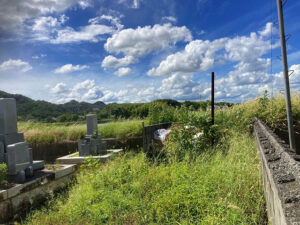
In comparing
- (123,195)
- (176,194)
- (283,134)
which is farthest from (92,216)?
(283,134)

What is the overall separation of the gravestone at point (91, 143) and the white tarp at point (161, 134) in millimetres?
1748

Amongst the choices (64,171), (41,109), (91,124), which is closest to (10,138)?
(64,171)

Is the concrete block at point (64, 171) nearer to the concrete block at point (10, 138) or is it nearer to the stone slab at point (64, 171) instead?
the stone slab at point (64, 171)

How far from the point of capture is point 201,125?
6.29m

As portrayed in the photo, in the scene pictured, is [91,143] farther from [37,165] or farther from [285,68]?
[285,68]

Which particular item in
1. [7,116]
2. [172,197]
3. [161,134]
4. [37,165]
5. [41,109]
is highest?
[41,109]

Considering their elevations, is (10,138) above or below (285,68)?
below

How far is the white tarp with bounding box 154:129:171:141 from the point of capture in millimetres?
7346

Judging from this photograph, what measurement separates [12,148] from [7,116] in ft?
3.03

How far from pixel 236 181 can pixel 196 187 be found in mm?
505

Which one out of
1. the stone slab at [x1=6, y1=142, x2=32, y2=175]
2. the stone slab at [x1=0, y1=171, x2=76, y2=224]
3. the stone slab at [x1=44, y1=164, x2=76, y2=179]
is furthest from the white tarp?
the stone slab at [x1=6, y1=142, x2=32, y2=175]

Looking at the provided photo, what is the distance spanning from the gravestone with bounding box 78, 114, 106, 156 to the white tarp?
1748 mm

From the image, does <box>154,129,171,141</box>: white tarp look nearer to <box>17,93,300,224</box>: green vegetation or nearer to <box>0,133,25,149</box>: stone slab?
<box>17,93,300,224</box>: green vegetation

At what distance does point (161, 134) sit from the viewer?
7.52m
